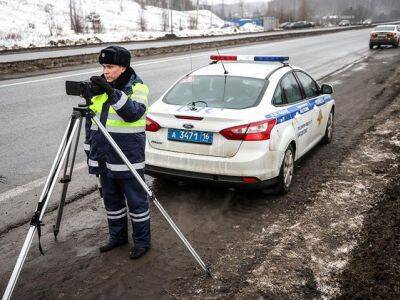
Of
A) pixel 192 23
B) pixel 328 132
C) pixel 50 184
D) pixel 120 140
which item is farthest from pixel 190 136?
pixel 192 23

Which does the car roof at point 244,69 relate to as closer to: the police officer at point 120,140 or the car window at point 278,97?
the car window at point 278,97

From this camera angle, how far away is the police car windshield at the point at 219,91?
5.32 m

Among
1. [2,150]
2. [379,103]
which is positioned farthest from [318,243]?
[379,103]

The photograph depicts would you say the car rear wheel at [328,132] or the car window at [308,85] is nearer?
the car window at [308,85]

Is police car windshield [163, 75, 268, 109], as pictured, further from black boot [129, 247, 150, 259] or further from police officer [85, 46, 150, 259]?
black boot [129, 247, 150, 259]

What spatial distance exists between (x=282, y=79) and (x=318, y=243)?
8.12 ft

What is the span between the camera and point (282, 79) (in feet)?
19.3

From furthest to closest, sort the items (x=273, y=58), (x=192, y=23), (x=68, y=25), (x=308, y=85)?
(x=192, y=23)
(x=68, y=25)
(x=308, y=85)
(x=273, y=58)

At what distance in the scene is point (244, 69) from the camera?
596cm

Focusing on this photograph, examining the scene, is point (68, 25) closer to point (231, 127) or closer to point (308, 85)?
point (308, 85)

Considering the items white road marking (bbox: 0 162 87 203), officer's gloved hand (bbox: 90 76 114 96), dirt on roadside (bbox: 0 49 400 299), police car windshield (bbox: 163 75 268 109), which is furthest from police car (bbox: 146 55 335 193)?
officer's gloved hand (bbox: 90 76 114 96)

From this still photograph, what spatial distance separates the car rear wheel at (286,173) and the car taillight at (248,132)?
0.56m

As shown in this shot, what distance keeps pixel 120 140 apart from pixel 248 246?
159 cm

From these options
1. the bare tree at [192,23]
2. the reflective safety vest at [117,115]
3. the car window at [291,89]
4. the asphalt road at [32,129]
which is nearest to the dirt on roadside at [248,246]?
the asphalt road at [32,129]
